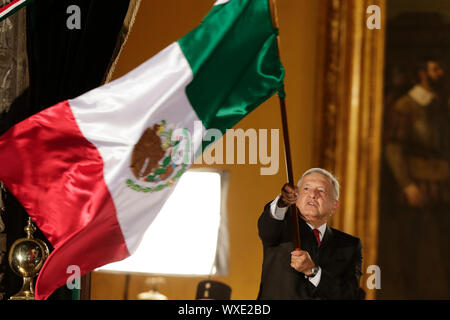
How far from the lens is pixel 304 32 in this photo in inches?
155

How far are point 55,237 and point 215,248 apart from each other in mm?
868

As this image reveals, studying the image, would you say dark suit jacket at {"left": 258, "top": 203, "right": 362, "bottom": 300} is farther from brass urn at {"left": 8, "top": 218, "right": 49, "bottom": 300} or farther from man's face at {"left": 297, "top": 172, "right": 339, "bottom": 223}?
brass urn at {"left": 8, "top": 218, "right": 49, "bottom": 300}

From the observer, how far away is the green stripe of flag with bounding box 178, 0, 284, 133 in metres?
2.75

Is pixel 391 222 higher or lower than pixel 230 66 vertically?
lower

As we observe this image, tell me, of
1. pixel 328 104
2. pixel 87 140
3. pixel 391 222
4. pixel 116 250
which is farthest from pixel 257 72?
pixel 391 222

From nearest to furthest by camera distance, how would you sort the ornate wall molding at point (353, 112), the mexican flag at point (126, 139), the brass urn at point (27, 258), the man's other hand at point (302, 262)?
the man's other hand at point (302, 262), the mexican flag at point (126, 139), the brass urn at point (27, 258), the ornate wall molding at point (353, 112)

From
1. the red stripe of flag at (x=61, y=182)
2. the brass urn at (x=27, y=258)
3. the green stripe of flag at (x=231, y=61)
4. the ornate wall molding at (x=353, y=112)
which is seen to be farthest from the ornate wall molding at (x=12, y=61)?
the ornate wall molding at (x=353, y=112)

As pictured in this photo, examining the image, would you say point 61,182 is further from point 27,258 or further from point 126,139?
point 27,258

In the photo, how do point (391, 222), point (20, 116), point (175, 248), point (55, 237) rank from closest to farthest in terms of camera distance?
point (55, 237)
point (20, 116)
point (175, 248)
point (391, 222)

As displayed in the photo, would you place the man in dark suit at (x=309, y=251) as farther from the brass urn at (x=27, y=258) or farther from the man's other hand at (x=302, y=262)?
the brass urn at (x=27, y=258)

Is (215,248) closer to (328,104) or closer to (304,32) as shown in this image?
(328,104)

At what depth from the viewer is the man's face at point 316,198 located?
109 inches

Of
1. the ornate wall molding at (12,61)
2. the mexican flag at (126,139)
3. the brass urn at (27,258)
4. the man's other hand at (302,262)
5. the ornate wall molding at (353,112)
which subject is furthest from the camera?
the ornate wall molding at (353,112)

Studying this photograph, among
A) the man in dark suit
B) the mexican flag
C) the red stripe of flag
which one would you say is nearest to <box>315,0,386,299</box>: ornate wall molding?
the man in dark suit
